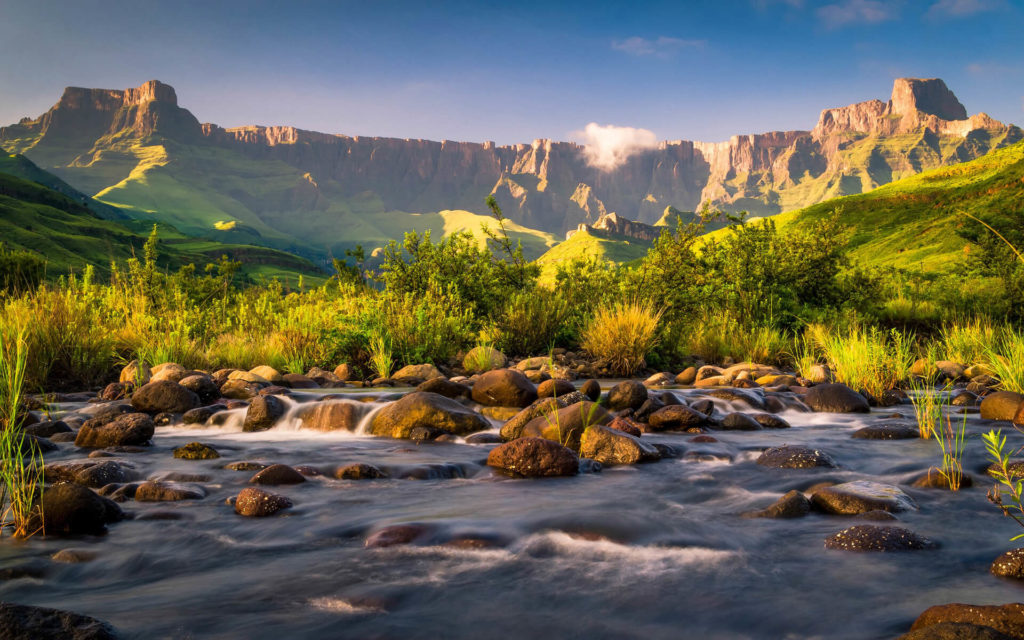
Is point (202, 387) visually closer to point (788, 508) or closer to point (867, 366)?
point (788, 508)

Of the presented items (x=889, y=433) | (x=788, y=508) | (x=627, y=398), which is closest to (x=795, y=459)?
(x=788, y=508)

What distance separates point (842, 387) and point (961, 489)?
4.56m

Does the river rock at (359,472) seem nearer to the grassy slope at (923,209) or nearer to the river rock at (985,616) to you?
the river rock at (985,616)

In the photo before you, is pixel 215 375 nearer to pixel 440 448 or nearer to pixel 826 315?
pixel 440 448

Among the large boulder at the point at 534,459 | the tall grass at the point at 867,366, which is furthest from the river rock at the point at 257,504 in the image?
the tall grass at the point at 867,366

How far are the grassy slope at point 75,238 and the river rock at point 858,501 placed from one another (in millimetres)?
49346

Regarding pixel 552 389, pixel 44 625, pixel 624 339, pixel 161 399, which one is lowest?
pixel 161 399

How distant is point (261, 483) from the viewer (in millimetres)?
6047

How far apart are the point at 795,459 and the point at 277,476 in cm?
526

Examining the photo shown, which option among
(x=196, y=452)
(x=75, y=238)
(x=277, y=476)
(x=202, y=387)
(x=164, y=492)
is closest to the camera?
(x=164, y=492)

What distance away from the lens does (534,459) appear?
20.8ft

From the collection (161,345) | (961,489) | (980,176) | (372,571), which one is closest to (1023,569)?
(961,489)

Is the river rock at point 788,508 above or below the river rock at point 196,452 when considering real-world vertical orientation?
above

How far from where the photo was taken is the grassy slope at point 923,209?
51281 millimetres
